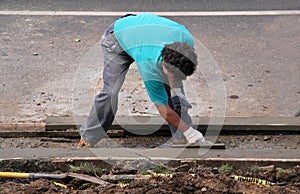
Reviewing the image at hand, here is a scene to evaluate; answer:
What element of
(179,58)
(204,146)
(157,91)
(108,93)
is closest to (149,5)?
(108,93)

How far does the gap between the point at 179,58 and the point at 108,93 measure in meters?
1.05

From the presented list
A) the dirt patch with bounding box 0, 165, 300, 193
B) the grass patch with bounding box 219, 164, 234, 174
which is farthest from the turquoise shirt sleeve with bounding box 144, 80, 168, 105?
the grass patch with bounding box 219, 164, 234, 174

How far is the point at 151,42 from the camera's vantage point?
565 centimetres

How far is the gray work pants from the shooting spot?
20.1 feet

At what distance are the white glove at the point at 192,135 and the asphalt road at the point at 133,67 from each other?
3.45 feet

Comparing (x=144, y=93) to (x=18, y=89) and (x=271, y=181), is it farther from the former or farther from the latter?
(x=271, y=181)

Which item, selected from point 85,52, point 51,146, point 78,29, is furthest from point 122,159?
point 78,29

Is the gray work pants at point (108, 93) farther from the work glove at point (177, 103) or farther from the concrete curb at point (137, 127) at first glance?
the concrete curb at point (137, 127)

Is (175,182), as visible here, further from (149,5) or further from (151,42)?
(149,5)

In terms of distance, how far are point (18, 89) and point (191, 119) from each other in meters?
2.08

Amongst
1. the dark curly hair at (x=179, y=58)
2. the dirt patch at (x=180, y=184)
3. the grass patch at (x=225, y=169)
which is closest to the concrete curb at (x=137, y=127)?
the grass patch at (x=225, y=169)

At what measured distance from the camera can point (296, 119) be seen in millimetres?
6785

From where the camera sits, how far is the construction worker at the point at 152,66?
215 inches

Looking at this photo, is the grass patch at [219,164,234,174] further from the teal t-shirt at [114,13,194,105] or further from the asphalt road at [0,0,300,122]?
the asphalt road at [0,0,300,122]
